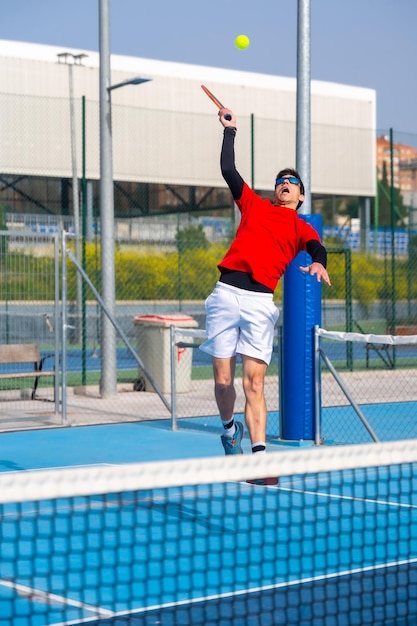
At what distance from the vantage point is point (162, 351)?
14.6 metres

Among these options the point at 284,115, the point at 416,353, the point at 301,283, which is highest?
the point at 284,115

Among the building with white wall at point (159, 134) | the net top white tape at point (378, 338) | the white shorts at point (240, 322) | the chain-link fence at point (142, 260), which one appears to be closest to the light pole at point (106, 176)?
the chain-link fence at point (142, 260)

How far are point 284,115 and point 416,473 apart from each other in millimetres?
25299

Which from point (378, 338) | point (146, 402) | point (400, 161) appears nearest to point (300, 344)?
point (378, 338)

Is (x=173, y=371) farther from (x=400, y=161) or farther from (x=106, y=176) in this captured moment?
(x=400, y=161)

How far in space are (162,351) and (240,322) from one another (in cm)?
828

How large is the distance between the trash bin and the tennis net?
7.92 metres

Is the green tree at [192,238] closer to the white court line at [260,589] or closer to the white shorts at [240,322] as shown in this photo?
the white shorts at [240,322]

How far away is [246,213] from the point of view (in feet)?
21.2

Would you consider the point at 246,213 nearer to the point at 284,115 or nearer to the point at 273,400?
the point at 273,400

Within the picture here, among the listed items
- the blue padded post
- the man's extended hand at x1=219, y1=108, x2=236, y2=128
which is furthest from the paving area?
the man's extended hand at x1=219, y1=108, x2=236, y2=128

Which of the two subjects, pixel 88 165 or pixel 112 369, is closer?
pixel 112 369

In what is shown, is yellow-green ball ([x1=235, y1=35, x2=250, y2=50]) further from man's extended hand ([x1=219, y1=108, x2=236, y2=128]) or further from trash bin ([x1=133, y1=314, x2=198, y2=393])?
trash bin ([x1=133, y1=314, x2=198, y2=393])

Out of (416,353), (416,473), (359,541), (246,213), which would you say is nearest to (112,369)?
(416,473)
